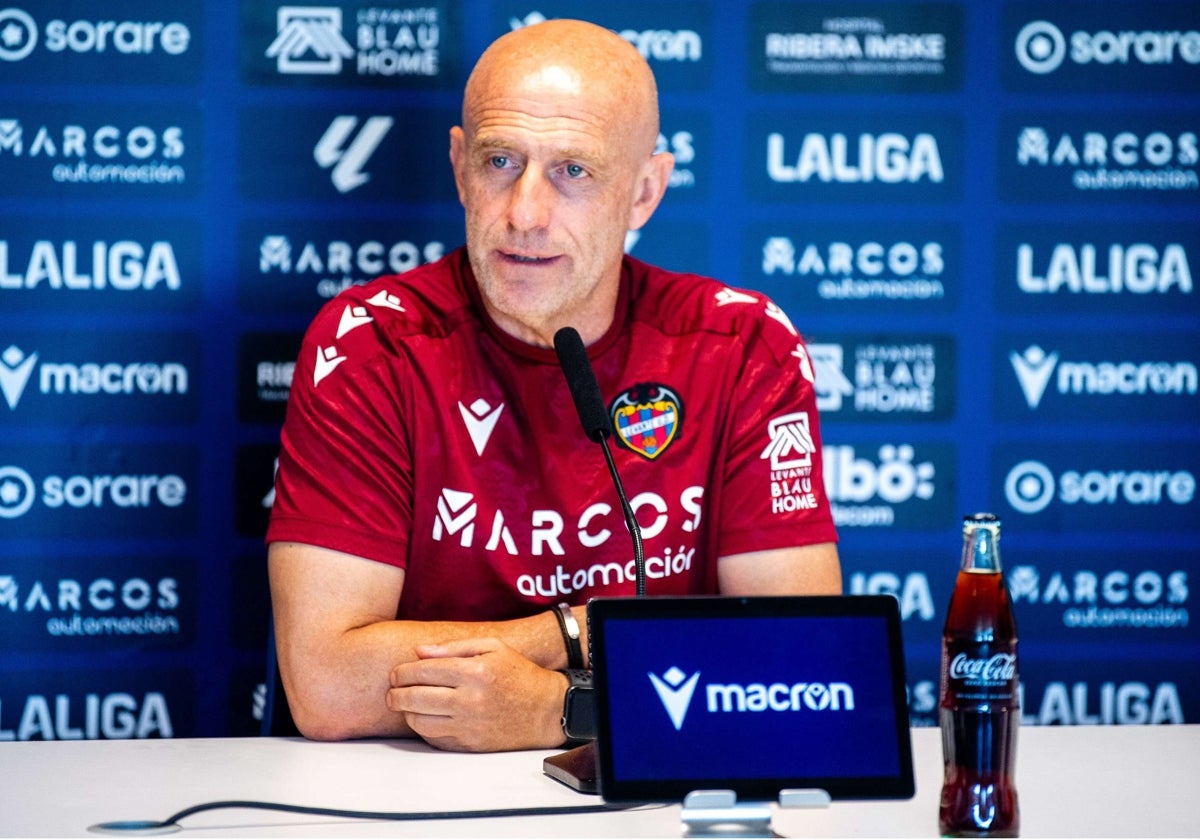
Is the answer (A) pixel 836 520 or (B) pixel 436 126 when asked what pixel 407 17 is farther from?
(A) pixel 836 520

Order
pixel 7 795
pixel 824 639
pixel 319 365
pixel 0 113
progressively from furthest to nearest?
1. pixel 0 113
2. pixel 319 365
3. pixel 7 795
4. pixel 824 639

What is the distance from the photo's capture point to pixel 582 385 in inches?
57.6

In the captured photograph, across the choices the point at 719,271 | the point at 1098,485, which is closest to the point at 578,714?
the point at 719,271

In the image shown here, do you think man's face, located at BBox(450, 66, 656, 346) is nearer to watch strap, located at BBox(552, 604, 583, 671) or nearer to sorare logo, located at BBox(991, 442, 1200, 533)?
watch strap, located at BBox(552, 604, 583, 671)

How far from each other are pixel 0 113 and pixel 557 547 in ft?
4.36

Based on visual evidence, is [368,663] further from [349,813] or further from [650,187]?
[650,187]

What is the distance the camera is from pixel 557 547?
188 cm

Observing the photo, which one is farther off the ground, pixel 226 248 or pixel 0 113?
pixel 0 113

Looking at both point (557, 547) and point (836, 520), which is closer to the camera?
point (557, 547)

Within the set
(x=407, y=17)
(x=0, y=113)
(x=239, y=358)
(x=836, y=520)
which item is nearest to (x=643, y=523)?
(x=836, y=520)

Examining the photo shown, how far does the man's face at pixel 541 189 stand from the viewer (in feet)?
6.09

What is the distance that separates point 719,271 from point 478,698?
4.09 ft

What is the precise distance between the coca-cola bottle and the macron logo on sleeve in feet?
0.67

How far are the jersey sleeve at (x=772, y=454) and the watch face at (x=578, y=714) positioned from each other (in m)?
0.54
